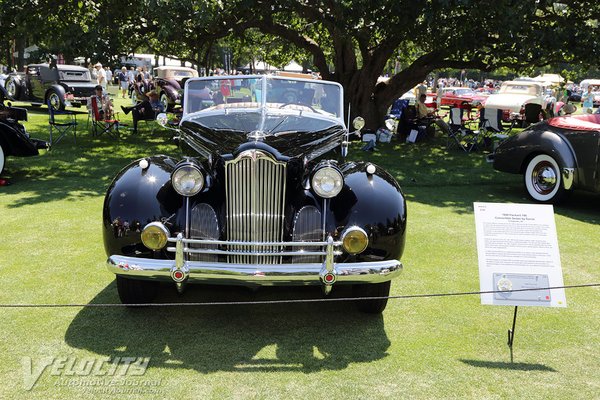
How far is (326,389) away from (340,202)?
1391 millimetres

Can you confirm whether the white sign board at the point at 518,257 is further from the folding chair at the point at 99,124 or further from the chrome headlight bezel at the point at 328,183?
the folding chair at the point at 99,124

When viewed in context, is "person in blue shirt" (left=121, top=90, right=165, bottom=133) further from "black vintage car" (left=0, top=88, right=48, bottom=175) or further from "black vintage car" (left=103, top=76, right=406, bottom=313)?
"black vintage car" (left=103, top=76, right=406, bottom=313)

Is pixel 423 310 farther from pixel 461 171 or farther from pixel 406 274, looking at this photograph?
pixel 461 171

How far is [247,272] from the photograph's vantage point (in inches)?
144

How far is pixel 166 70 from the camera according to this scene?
2759cm

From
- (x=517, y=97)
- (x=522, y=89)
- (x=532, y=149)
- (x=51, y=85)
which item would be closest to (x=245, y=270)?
(x=532, y=149)

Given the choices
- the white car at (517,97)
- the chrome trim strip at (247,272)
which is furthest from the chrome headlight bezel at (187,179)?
the white car at (517,97)

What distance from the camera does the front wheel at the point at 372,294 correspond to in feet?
13.9

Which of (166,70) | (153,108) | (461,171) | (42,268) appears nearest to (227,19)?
(153,108)

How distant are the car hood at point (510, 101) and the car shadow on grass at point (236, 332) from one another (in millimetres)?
20229

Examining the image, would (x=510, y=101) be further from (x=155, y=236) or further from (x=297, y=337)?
(x=155, y=236)

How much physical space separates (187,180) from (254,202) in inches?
20.0

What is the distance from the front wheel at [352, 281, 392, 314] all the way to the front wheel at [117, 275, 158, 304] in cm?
161

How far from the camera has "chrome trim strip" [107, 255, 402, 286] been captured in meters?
3.66
